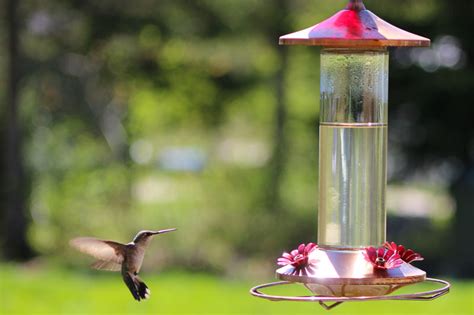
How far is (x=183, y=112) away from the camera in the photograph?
15.2 meters

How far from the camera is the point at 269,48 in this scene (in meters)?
15.5

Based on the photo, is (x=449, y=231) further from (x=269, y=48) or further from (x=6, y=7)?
(x=6, y=7)

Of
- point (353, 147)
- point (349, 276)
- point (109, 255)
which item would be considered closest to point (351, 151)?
point (353, 147)

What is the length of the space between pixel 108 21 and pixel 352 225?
1022 centimetres

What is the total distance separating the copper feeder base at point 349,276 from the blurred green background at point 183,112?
29.6ft

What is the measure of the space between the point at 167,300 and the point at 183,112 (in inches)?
219

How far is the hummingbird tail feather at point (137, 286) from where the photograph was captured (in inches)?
172

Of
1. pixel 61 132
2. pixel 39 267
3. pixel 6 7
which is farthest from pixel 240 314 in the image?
pixel 6 7

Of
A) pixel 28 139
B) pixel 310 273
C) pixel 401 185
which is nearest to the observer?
pixel 310 273

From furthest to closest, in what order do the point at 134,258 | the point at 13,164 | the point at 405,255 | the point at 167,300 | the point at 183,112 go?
the point at 183,112 < the point at 13,164 < the point at 167,300 < the point at 134,258 < the point at 405,255

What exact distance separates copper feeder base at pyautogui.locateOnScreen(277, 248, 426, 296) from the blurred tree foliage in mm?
9732

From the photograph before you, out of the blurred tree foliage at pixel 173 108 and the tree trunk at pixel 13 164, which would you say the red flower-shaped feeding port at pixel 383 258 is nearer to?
the blurred tree foliage at pixel 173 108

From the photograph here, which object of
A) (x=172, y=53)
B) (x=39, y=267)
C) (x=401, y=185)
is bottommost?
(x=39, y=267)

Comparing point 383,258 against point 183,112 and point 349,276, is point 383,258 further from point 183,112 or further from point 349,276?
point 183,112
